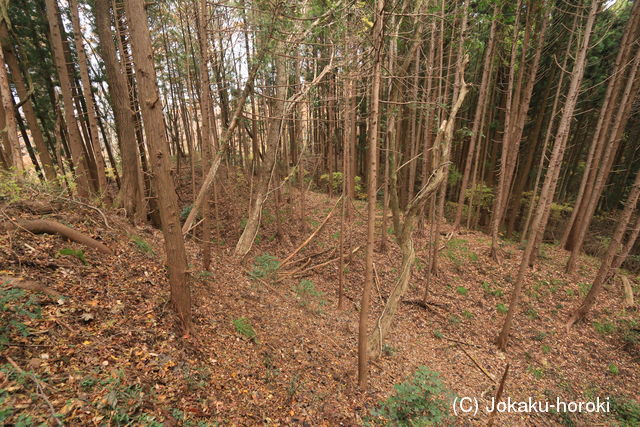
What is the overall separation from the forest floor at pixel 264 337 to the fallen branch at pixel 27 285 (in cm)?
10

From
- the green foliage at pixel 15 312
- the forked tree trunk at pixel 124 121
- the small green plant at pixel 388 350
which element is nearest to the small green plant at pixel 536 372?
the small green plant at pixel 388 350

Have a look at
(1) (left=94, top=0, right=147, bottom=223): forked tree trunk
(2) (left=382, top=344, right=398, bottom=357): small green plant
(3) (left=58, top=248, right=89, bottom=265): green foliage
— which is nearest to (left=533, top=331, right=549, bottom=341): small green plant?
(2) (left=382, top=344, right=398, bottom=357): small green plant

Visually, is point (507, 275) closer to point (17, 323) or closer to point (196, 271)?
point (196, 271)

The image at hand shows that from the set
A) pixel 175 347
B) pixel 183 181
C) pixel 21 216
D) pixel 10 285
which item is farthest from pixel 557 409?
pixel 183 181

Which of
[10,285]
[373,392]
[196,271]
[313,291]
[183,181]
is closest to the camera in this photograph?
[10,285]

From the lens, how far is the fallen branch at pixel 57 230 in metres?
4.55

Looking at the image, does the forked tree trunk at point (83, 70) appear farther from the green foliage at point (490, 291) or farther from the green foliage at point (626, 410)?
the green foliage at point (626, 410)

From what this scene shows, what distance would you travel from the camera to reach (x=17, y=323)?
311cm

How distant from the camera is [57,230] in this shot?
4809 millimetres

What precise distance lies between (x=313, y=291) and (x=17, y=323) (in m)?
7.01

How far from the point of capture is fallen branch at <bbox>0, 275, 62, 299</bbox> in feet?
11.5

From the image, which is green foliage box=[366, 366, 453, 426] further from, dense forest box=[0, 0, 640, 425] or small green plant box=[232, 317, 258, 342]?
small green plant box=[232, 317, 258, 342]

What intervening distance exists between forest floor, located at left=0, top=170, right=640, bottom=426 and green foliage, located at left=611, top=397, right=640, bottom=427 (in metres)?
0.03

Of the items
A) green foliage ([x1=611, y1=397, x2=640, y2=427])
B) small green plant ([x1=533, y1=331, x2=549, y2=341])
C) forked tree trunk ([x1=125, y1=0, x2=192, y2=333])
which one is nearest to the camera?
forked tree trunk ([x1=125, y1=0, x2=192, y2=333])
